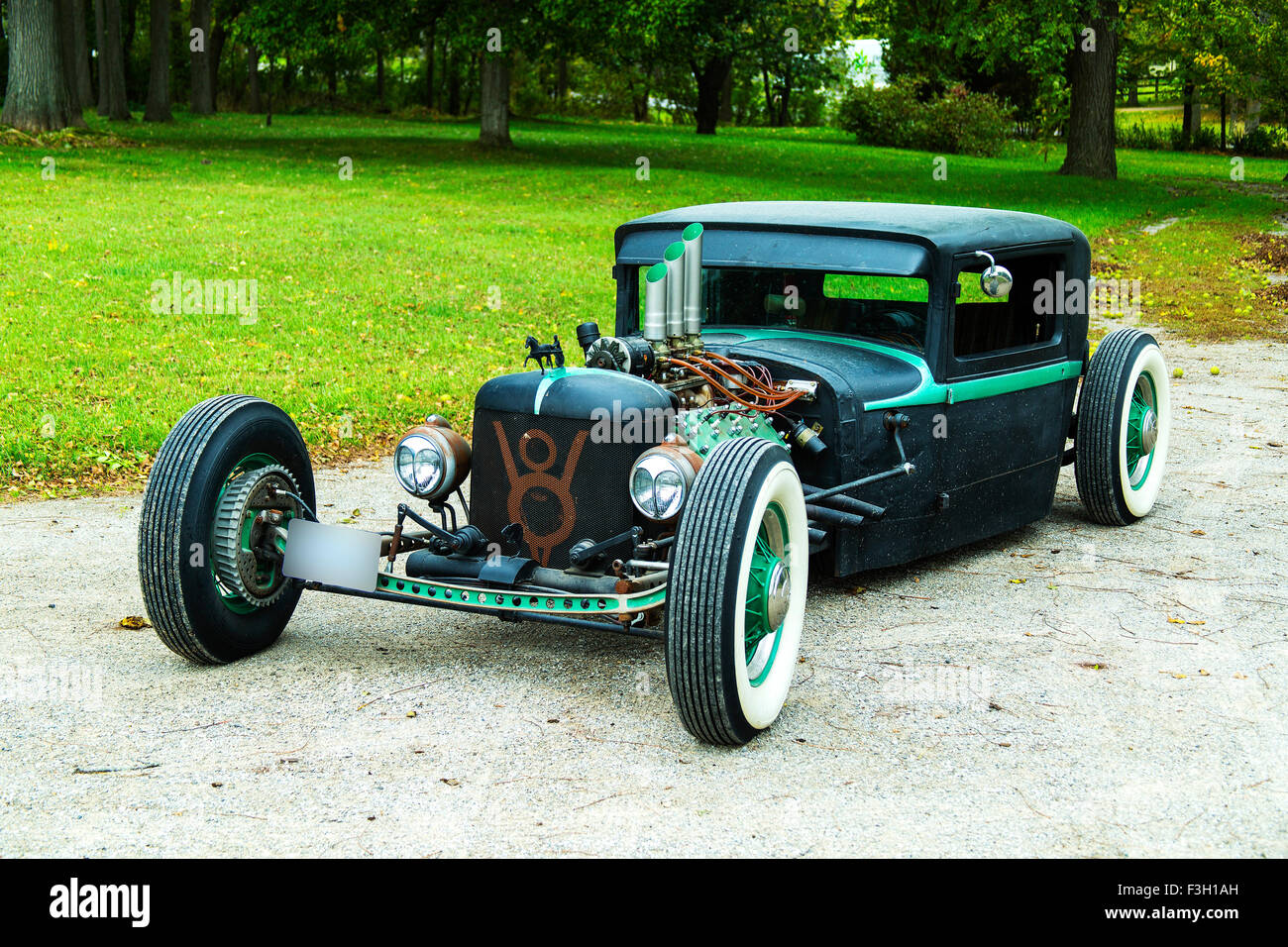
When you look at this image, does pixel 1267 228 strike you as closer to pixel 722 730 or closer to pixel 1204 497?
pixel 1204 497

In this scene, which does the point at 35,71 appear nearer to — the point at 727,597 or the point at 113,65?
the point at 113,65

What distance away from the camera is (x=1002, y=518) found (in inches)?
240

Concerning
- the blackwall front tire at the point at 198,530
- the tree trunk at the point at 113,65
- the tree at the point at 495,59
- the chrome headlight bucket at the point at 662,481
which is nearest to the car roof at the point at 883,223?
the chrome headlight bucket at the point at 662,481

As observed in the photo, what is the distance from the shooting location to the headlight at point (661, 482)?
14.2 ft

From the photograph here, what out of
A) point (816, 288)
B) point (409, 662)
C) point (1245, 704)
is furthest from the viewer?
point (816, 288)

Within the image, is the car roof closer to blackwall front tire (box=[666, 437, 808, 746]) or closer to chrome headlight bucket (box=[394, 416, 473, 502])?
chrome headlight bucket (box=[394, 416, 473, 502])

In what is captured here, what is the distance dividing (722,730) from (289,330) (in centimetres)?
782

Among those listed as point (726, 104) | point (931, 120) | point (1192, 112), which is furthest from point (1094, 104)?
point (726, 104)

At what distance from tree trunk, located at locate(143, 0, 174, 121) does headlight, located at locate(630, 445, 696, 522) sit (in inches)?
1192

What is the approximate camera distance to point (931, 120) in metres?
36.8

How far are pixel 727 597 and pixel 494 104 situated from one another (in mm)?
24622

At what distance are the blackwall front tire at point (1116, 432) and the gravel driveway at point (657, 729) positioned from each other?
0.60m

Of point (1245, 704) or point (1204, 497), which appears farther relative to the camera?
point (1204, 497)

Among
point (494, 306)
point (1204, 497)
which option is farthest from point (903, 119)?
point (1204, 497)
